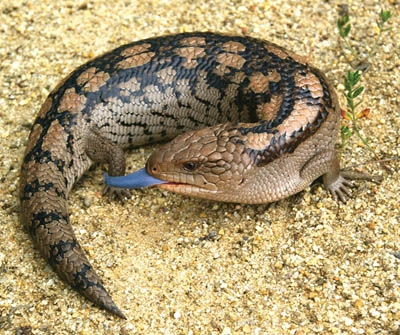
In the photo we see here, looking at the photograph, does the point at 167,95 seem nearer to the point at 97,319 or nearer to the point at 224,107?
the point at 224,107

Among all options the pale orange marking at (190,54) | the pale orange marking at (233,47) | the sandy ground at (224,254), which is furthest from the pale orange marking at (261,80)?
the sandy ground at (224,254)

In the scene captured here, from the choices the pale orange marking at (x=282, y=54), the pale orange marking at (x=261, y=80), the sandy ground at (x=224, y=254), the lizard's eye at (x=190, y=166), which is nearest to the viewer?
the sandy ground at (x=224, y=254)

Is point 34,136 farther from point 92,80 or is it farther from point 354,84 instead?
point 354,84

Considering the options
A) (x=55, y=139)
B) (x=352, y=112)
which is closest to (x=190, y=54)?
(x=55, y=139)

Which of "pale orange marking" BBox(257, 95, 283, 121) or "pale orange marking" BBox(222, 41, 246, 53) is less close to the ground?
"pale orange marking" BBox(222, 41, 246, 53)

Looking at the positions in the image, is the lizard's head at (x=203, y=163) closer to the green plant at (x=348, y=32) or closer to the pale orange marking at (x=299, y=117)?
the pale orange marking at (x=299, y=117)

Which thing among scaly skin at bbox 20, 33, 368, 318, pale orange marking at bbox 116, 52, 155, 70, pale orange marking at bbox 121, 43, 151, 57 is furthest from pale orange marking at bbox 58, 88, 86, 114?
pale orange marking at bbox 121, 43, 151, 57

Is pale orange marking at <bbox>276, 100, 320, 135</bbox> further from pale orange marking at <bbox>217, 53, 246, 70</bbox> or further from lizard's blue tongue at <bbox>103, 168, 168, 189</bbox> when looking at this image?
lizard's blue tongue at <bbox>103, 168, 168, 189</bbox>
